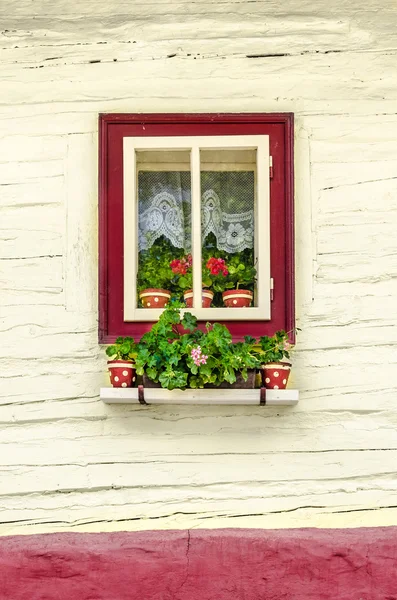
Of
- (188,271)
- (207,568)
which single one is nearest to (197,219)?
(188,271)

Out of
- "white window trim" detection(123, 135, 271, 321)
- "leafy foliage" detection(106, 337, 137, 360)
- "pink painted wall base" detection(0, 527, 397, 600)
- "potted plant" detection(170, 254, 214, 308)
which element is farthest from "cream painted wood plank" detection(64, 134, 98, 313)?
"pink painted wall base" detection(0, 527, 397, 600)

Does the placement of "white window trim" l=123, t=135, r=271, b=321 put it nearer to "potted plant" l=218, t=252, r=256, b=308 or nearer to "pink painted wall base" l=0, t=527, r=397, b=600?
"potted plant" l=218, t=252, r=256, b=308

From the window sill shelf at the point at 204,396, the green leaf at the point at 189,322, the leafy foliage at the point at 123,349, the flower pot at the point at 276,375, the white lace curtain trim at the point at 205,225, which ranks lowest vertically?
the window sill shelf at the point at 204,396

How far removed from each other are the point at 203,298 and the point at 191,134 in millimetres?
764

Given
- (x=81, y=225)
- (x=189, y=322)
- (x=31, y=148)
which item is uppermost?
(x=31, y=148)

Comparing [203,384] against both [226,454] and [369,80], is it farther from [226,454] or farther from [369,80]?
[369,80]

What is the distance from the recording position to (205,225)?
14.6 feet

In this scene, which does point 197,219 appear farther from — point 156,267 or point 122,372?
point 122,372

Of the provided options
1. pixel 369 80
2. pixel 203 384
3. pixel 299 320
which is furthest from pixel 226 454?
pixel 369 80

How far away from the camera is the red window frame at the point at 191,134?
430 cm

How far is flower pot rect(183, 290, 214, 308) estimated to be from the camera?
14.2ft

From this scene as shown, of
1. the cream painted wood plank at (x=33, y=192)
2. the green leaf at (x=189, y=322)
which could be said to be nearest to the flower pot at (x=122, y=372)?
the green leaf at (x=189, y=322)

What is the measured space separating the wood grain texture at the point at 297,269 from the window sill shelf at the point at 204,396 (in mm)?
142

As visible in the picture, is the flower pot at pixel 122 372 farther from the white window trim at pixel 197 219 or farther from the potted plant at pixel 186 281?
the potted plant at pixel 186 281
